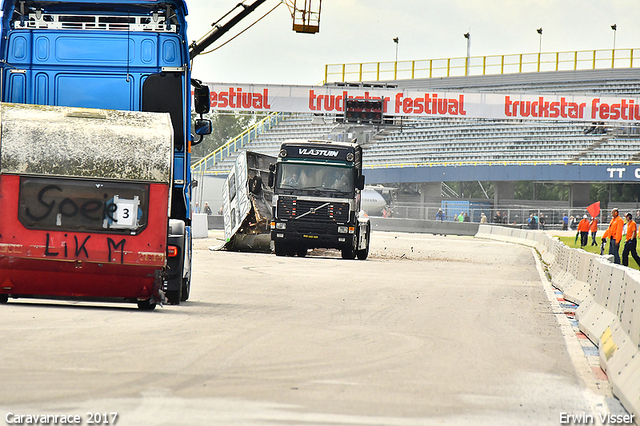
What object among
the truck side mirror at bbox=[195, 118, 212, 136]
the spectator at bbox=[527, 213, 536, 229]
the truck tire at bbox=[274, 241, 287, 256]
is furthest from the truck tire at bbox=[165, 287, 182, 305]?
the spectator at bbox=[527, 213, 536, 229]

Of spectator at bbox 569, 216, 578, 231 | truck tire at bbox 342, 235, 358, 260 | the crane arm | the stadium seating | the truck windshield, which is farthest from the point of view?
Result: the stadium seating

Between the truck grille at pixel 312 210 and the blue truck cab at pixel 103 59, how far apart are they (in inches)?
524

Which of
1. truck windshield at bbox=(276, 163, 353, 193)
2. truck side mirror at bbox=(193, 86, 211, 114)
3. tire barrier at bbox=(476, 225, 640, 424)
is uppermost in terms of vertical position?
truck side mirror at bbox=(193, 86, 211, 114)

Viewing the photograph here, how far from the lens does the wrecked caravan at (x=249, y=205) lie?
80.7 ft

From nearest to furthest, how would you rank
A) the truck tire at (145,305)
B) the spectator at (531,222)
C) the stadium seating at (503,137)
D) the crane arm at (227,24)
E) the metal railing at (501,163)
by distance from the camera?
the truck tire at (145,305) < the crane arm at (227,24) < the metal railing at (501,163) < the spectator at (531,222) < the stadium seating at (503,137)

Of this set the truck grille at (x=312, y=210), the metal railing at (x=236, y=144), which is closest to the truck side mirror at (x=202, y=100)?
the truck grille at (x=312, y=210)

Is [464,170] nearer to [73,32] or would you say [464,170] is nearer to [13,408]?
[73,32]

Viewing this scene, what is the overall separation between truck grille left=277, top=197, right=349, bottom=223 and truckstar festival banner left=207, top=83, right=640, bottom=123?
15.3 metres

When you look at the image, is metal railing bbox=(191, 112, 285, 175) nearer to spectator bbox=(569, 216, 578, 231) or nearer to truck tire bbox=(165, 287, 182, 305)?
spectator bbox=(569, 216, 578, 231)

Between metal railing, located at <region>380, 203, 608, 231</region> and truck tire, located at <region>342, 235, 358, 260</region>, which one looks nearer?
truck tire, located at <region>342, 235, 358, 260</region>

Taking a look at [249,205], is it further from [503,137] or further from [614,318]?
[503,137]

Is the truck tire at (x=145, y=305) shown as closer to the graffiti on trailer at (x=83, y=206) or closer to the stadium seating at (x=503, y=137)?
the graffiti on trailer at (x=83, y=206)

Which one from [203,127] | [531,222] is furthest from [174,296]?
[531,222]

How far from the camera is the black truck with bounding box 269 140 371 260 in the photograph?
2345cm
